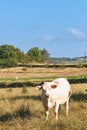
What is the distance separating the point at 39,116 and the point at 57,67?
302 ft

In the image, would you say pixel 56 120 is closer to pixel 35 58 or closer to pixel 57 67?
pixel 57 67

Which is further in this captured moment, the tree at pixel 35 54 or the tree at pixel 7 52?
the tree at pixel 35 54

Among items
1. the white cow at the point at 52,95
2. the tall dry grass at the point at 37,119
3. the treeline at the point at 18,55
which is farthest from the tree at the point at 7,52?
the white cow at the point at 52,95

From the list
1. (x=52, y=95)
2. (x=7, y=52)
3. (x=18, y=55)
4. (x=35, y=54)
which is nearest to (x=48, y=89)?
(x=52, y=95)

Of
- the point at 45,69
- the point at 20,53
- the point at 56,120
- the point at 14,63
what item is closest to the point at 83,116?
the point at 56,120

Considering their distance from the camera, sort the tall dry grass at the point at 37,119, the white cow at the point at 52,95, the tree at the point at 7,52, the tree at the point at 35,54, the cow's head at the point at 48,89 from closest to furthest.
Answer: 1. the tall dry grass at the point at 37,119
2. the cow's head at the point at 48,89
3. the white cow at the point at 52,95
4. the tree at the point at 7,52
5. the tree at the point at 35,54

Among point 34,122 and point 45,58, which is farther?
point 45,58

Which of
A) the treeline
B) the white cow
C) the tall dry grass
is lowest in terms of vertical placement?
the tall dry grass

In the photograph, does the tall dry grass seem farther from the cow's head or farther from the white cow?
the cow's head

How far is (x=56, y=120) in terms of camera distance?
40.9 ft

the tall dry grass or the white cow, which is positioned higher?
the white cow

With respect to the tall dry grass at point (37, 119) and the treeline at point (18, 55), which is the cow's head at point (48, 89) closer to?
the tall dry grass at point (37, 119)

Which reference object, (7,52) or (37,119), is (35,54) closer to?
(7,52)

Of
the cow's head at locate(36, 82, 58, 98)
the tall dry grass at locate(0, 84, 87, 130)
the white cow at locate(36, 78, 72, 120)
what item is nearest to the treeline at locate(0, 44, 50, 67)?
the tall dry grass at locate(0, 84, 87, 130)
